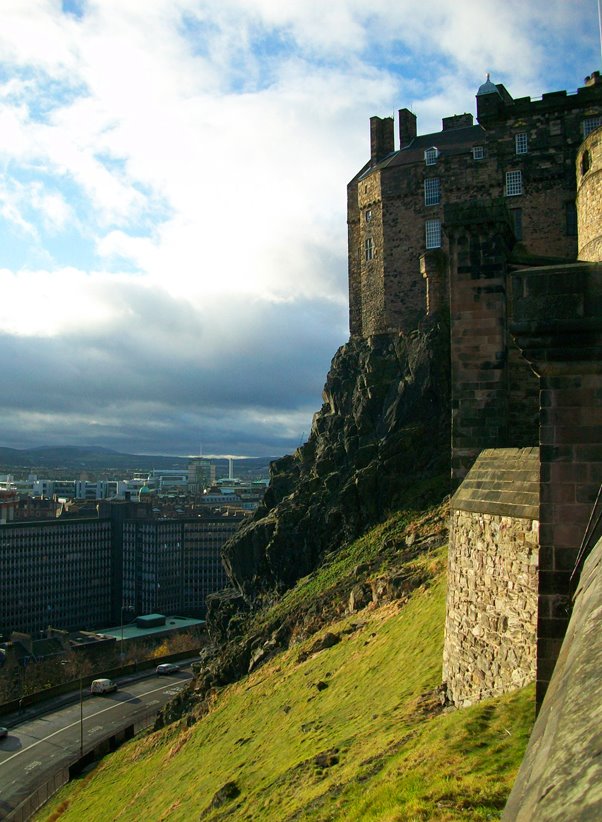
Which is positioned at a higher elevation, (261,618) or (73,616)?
(261,618)

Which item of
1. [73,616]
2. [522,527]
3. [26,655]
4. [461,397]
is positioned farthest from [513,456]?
[73,616]

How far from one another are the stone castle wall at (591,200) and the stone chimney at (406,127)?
24.3 metres

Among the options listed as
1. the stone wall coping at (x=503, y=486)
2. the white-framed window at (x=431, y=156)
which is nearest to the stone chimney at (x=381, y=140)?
the white-framed window at (x=431, y=156)

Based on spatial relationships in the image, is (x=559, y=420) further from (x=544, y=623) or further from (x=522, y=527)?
(x=522, y=527)

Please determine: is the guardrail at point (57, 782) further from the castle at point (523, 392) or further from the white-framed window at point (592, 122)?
the white-framed window at point (592, 122)

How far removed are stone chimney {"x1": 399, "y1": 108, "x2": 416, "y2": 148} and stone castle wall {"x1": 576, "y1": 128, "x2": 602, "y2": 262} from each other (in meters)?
24.3

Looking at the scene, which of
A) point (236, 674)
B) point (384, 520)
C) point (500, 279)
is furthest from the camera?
point (384, 520)

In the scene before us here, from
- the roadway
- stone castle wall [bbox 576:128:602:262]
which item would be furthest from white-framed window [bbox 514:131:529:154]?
the roadway

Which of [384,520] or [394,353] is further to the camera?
[394,353]

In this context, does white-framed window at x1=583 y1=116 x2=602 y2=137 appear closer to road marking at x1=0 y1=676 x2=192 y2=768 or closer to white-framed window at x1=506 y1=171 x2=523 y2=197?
white-framed window at x1=506 y1=171 x2=523 y2=197

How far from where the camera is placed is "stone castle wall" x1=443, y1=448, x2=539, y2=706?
11.7 m

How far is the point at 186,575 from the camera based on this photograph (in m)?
137

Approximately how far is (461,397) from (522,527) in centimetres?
573

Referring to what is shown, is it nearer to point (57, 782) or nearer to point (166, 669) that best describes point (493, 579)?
point (57, 782)
